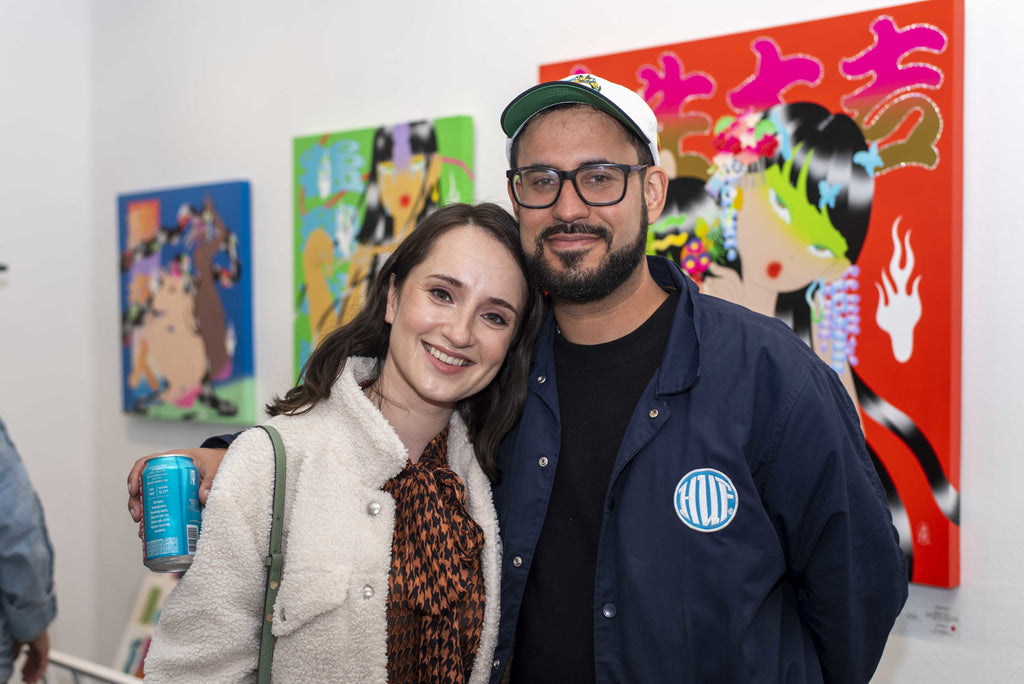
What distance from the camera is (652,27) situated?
7.72 feet

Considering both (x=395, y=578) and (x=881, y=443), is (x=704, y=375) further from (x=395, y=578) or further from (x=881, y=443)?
(x=881, y=443)

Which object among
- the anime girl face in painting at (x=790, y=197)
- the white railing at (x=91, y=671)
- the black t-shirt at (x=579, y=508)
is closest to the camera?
the black t-shirt at (x=579, y=508)

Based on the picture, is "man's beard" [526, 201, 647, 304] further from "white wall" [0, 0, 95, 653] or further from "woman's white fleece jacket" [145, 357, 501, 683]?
"white wall" [0, 0, 95, 653]

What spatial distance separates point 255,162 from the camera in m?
3.17

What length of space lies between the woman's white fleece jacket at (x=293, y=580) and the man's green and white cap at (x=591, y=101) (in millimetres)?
779

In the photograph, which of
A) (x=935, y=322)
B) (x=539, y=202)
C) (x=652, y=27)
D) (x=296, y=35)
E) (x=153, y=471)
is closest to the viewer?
(x=153, y=471)

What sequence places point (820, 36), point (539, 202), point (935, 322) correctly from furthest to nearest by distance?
point (820, 36), point (935, 322), point (539, 202)

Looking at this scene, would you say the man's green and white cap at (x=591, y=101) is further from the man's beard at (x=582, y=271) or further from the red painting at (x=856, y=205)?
the red painting at (x=856, y=205)

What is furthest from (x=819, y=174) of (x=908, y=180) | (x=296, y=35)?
(x=296, y=35)

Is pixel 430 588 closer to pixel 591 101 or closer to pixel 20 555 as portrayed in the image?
pixel 591 101

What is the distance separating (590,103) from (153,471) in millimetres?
1080

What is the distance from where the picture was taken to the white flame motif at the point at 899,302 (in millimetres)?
1945

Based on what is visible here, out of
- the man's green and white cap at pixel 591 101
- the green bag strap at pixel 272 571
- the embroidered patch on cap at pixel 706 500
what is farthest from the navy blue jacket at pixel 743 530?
the green bag strap at pixel 272 571

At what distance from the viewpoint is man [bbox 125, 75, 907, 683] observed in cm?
139
